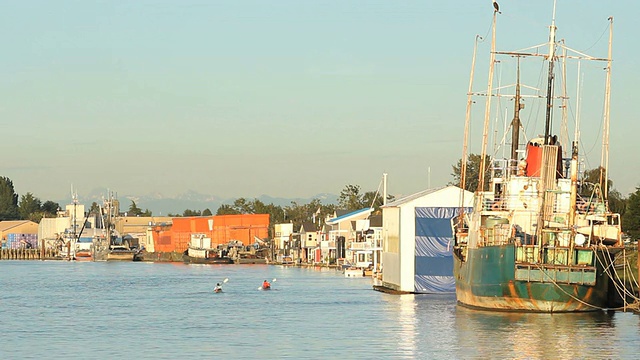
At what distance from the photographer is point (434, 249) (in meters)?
85.9

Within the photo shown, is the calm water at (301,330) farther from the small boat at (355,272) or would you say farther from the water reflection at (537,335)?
the small boat at (355,272)

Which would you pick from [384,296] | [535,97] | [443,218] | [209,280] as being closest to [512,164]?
[535,97]

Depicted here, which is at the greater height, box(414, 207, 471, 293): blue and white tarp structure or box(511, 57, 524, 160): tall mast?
box(511, 57, 524, 160): tall mast

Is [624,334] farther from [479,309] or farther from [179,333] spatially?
[179,333]

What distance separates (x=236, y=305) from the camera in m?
88.4

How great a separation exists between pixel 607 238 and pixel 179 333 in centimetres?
2386

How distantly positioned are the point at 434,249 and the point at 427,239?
0.90m

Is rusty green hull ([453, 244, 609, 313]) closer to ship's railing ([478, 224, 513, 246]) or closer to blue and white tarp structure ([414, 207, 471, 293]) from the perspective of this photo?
ship's railing ([478, 224, 513, 246])

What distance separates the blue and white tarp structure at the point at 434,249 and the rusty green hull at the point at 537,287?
751 inches

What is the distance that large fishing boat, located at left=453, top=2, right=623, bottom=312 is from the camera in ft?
203

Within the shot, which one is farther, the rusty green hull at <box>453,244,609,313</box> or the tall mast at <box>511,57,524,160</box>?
the tall mast at <box>511,57,524,160</box>

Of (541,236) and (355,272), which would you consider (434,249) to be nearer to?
(541,236)

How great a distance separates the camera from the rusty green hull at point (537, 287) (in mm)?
61844

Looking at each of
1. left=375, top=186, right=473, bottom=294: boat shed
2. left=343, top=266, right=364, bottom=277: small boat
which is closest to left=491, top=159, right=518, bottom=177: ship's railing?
left=375, top=186, right=473, bottom=294: boat shed
